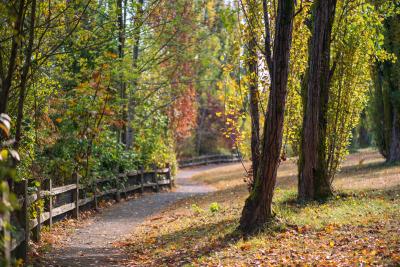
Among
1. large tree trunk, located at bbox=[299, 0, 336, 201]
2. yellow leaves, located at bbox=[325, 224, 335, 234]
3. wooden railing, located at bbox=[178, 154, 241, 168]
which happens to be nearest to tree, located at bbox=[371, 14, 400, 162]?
large tree trunk, located at bbox=[299, 0, 336, 201]

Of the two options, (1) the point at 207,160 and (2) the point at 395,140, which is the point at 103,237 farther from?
(1) the point at 207,160

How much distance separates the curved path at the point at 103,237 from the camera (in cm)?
1039

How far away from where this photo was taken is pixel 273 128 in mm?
10633

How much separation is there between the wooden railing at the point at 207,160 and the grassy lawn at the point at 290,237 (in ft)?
121

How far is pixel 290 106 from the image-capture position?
1449cm

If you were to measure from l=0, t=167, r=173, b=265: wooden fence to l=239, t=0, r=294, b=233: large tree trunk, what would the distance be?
4.07m

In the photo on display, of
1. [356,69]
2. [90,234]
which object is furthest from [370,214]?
[90,234]

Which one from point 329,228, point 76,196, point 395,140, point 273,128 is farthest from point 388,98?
point 273,128

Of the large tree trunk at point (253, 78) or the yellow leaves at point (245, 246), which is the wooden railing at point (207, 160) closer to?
the large tree trunk at point (253, 78)

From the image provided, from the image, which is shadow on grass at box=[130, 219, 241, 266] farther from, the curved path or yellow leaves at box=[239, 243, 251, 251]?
the curved path

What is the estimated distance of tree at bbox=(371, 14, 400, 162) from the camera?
24.0 m

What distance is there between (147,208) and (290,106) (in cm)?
789

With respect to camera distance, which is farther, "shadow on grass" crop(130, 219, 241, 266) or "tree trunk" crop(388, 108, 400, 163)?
"tree trunk" crop(388, 108, 400, 163)

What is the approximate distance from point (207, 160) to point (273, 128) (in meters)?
47.3
